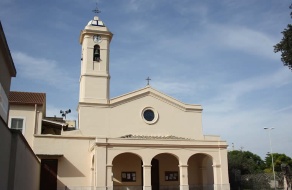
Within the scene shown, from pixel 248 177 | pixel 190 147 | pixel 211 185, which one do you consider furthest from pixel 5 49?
pixel 248 177

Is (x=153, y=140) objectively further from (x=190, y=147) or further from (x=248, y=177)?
(x=248, y=177)

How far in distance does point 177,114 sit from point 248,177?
28.7 ft

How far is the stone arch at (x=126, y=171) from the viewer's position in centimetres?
2389

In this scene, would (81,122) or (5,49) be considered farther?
(81,122)

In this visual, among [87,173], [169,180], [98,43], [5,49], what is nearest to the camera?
[5,49]

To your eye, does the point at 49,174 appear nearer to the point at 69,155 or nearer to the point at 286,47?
the point at 69,155

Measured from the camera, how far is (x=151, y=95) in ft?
86.9

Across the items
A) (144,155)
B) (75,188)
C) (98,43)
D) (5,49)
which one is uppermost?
Result: (98,43)

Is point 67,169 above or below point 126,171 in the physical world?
above

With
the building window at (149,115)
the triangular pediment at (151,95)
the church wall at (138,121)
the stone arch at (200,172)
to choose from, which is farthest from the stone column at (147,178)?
the triangular pediment at (151,95)

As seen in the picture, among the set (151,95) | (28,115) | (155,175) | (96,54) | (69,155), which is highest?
(96,54)

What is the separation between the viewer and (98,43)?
27.1 m

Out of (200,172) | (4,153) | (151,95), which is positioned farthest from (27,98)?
(4,153)

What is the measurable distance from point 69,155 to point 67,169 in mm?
957
